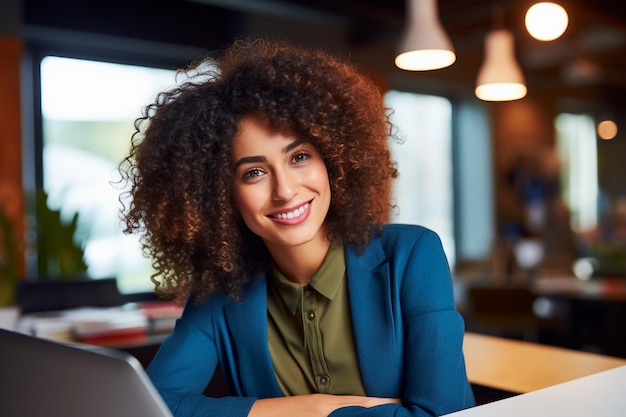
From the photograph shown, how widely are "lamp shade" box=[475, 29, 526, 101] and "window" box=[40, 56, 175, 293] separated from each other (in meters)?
3.12

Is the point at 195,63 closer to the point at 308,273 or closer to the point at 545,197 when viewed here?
the point at 308,273

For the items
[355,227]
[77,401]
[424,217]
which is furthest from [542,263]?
[77,401]

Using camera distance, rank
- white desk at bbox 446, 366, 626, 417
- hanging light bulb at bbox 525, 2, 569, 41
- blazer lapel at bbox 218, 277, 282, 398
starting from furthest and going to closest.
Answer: hanging light bulb at bbox 525, 2, 569, 41
blazer lapel at bbox 218, 277, 282, 398
white desk at bbox 446, 366, 626, 417

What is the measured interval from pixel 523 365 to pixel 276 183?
1.22 meters

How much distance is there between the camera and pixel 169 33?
6172 millimetres

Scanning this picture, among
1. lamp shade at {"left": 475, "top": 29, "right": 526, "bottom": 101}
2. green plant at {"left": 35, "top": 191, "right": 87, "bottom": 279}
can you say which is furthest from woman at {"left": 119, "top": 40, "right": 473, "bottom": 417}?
green plant at {"left": 35, "top": 191, "right": 87, "bottom": 279}

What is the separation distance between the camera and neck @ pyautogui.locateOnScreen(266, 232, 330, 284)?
1.64 meters

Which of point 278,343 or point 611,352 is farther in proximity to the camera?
point 611,352

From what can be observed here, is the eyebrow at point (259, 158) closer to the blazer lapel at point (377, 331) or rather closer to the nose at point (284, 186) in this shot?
the nose at point (284, 186)

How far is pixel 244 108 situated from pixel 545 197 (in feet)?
29.6

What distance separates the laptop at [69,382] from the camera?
79 cm

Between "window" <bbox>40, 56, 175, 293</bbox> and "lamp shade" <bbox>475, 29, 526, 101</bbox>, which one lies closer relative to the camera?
"lamp shade" <bbox>475, 29, 526, 101</bbox>

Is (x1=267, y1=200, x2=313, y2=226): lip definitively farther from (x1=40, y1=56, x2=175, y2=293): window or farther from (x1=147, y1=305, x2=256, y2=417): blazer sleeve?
(x1=40, y1=56, x2=175, y2=293): window

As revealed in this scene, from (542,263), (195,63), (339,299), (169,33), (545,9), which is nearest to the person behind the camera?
(339,299)
